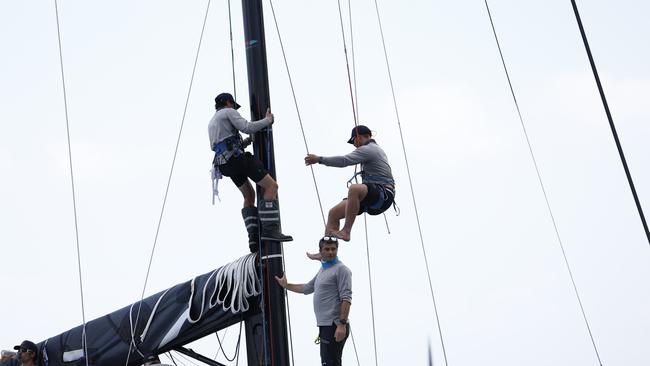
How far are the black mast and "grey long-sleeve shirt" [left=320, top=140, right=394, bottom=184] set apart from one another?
1.91 feet

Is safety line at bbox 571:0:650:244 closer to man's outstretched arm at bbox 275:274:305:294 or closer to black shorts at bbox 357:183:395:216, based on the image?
black shorts at bbox 357:183:395:216

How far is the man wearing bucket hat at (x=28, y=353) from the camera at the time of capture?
7.91 meters

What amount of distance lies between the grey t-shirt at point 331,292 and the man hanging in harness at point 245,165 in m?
0.49

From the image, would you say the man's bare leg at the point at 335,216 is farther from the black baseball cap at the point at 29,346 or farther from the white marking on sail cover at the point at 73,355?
the black baseball cap at the point at 29,346

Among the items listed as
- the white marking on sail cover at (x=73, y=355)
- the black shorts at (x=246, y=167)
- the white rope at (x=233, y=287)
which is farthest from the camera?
the white marking on sail cover at (x=73, y=355)

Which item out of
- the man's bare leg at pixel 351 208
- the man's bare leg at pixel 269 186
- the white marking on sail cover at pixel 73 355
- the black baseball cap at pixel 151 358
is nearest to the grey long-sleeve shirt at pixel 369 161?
the man's bare leg at pixel 351 208

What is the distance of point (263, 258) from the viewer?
7.29m

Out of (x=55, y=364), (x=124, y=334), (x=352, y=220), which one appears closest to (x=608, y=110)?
(x=352, y=220)

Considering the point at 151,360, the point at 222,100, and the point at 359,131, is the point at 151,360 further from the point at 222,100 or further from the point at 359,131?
the point at 359,131

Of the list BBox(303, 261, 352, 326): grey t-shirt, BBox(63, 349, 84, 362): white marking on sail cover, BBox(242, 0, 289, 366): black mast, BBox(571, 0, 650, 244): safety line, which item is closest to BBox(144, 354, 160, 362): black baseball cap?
BBox(63, 349, 84, 362): white marking on sail cover

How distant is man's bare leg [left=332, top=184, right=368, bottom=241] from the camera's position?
743 centimetres

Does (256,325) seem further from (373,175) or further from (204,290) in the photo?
(373,175)

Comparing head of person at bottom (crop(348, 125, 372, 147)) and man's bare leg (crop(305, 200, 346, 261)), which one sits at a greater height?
head of person at bottom (crop(348, 125, 372, 147))

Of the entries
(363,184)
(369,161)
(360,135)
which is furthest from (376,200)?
(360,135)
